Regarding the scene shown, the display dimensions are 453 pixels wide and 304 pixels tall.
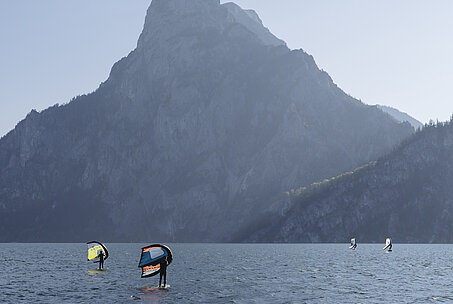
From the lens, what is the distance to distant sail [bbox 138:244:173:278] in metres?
77.8

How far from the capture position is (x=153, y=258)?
78375 millimetres

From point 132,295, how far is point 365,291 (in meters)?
29.9

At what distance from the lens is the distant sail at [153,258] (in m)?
77.8

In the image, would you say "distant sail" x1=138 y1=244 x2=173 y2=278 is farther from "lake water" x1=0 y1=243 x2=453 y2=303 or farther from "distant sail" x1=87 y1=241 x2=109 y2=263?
"distant sail" x1=87 y1=241 x2=109 y2=263

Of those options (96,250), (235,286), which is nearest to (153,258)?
(235,286)

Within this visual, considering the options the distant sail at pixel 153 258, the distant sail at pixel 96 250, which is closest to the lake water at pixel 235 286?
the distant sail at pixel 153 258

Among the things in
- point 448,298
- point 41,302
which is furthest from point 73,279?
point 448,298

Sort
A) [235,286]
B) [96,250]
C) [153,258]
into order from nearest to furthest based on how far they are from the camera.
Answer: [235,286] → [153,258] → [96,250]

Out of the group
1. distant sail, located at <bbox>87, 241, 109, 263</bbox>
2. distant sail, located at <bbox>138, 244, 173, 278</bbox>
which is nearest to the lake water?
distant sail, located at <bbox>138, 244, 173, 278</bbox>

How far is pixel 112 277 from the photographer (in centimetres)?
9044

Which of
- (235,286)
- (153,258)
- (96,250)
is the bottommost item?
(235,286)

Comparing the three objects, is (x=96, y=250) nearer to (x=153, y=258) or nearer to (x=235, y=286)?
(x=153, y=258)

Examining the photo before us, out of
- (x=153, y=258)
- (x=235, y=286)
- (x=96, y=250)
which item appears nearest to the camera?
(x=235, y=286)

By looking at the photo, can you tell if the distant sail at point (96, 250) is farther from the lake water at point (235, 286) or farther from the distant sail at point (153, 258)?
the distant sail at point (153, 258)
